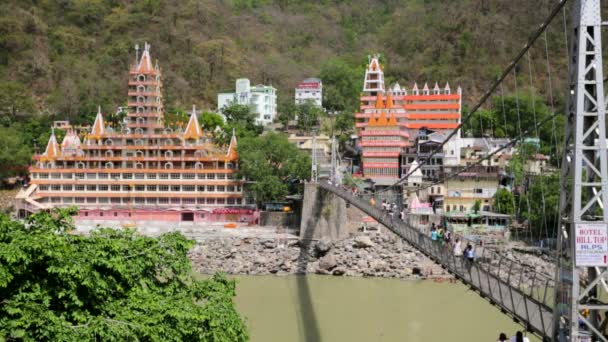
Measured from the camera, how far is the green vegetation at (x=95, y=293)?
21.0 feet

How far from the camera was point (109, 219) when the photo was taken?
79.6 ft

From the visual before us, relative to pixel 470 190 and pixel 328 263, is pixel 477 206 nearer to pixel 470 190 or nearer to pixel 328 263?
pixel 470 190

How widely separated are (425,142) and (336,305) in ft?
39.7

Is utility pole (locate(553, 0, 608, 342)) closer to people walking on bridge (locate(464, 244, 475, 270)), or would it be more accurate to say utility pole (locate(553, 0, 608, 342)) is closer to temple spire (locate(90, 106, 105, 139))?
people walking on bridge (locate(464, 244, 475, 270))

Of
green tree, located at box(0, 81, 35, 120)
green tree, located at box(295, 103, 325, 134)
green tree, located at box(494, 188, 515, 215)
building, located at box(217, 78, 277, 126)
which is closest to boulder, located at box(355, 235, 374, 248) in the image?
green tree, located at box(494, 188, 515, 215)

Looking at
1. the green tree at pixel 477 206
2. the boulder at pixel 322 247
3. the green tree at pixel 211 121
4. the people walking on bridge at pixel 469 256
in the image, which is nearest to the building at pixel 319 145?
the green tree at pixel 211 121

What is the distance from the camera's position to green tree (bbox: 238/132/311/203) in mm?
23062

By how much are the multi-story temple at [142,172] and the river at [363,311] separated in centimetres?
647

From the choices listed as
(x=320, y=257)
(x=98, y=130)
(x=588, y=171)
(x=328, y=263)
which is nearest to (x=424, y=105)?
(x=320, y=257)

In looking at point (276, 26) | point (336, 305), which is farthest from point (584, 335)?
point (276, 26)

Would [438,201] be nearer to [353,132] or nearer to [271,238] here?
[271,238]

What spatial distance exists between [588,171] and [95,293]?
15.3ft

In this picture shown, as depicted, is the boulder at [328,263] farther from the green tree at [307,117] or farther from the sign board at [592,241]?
the green tree at [307,117]

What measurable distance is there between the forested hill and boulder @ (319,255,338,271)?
800 inches
